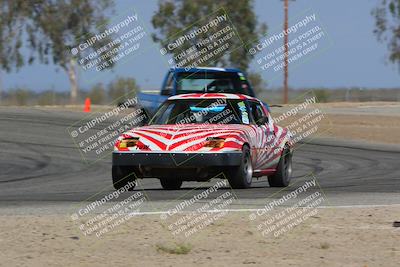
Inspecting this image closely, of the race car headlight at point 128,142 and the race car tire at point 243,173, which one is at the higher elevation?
the race car headlight at point 128,142

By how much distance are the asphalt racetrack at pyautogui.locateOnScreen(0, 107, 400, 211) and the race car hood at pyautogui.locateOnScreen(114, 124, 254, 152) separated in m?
0.70

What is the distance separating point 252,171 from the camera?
1585 cm

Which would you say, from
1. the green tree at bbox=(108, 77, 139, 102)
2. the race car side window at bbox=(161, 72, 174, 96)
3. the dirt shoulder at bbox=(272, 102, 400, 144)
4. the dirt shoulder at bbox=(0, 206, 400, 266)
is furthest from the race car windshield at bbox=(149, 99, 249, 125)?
the green tree at bbox=(108, 77, 139, 102)

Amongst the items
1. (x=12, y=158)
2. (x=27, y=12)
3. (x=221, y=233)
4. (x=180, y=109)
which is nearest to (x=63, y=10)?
(x=27, y=12)

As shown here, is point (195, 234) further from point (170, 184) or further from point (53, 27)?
point (53, 27)

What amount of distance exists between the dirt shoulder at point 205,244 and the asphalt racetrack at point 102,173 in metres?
2.15

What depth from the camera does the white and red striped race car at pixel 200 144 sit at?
14977 mm

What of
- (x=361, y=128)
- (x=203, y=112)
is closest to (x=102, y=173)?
(x=203, y=112)

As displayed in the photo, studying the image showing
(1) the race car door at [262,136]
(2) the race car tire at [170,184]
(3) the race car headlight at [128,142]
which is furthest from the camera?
(2) the race car tire at [170,184]

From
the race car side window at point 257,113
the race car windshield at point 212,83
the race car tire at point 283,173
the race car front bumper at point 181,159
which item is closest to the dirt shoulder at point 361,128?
the race car windshield at point 212,83

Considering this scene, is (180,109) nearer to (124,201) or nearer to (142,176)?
(142,176)

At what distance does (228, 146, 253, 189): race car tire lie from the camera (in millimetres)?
15259

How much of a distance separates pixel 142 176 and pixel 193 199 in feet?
4.56

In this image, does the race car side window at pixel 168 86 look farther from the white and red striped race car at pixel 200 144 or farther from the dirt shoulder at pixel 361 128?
the dirt shoulder at pixel 361 128
